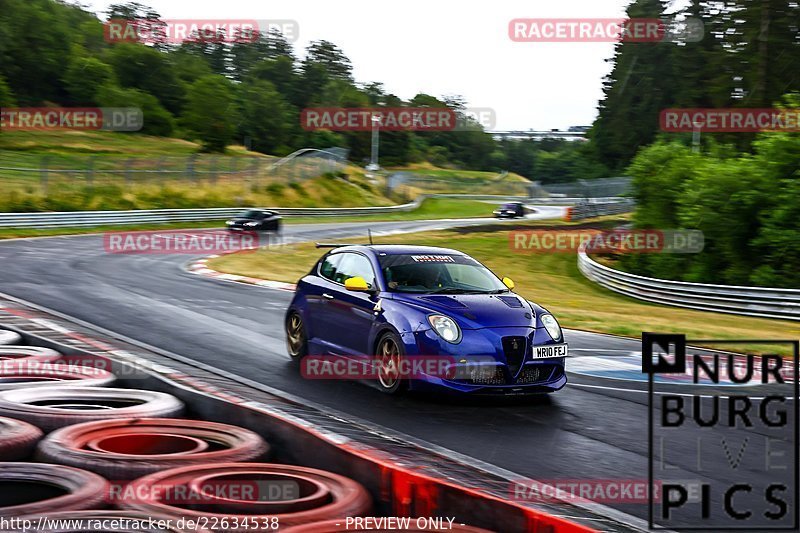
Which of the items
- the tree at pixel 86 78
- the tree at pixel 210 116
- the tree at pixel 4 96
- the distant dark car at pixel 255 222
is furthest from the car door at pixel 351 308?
the tree at pixel 86 78

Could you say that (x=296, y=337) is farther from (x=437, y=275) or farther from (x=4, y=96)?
(x=4, y=96)

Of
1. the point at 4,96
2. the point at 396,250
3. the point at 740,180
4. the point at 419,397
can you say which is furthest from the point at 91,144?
the point at 419,397

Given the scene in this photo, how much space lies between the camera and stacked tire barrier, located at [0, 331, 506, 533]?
15.6 feet

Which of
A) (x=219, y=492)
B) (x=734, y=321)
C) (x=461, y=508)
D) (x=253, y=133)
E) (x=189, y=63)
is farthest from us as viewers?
(x=189, y=63)

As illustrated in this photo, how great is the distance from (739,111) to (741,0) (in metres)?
11.4

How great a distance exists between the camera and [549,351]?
9188 millimetres

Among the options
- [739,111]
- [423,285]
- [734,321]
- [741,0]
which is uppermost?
[741,0]

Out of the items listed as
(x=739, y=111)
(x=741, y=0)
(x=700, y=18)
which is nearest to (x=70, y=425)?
(x=739, y=111)

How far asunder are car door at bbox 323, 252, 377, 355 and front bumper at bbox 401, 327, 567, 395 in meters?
0.85

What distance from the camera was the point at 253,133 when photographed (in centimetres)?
11000

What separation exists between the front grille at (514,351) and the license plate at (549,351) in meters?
0.13

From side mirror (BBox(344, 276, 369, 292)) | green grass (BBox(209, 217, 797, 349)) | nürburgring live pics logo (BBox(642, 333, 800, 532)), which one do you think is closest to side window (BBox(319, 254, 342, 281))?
side mirror (BBox(344, 276, 369, 292))

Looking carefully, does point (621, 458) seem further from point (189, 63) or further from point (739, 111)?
point (189, 63)

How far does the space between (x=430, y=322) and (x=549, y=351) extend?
1192 mm
